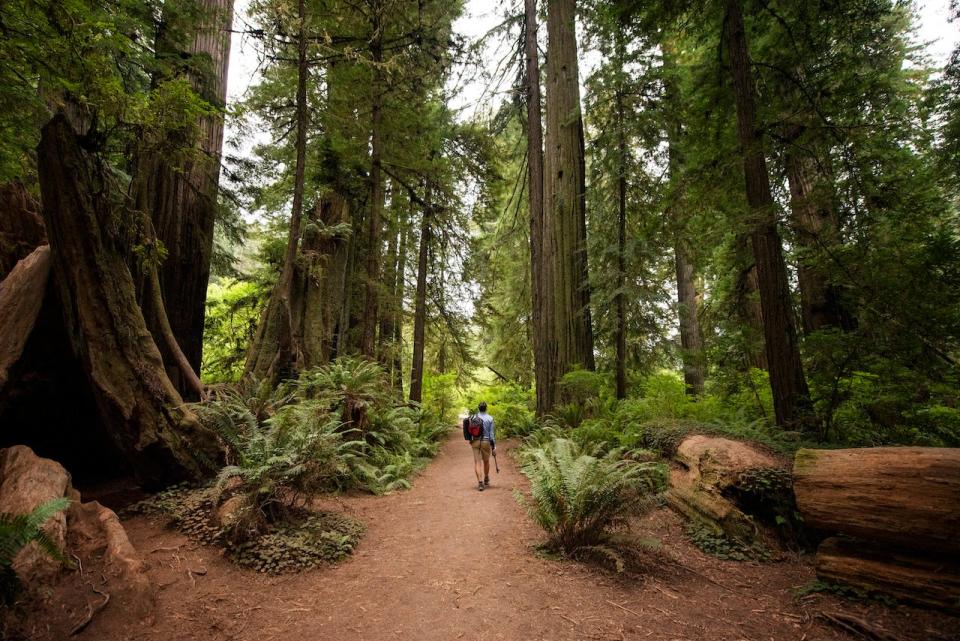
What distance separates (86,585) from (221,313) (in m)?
10.9

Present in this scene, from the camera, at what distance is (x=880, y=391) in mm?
4953

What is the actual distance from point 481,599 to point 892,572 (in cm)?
332

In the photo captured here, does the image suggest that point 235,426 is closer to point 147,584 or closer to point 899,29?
point 147,584

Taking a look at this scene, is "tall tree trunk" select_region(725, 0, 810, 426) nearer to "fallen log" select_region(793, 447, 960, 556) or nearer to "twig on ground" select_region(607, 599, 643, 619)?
"fallen log" select_region(793, 447, 960, 556)

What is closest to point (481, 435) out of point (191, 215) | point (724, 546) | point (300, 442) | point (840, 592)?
point (300, 442)

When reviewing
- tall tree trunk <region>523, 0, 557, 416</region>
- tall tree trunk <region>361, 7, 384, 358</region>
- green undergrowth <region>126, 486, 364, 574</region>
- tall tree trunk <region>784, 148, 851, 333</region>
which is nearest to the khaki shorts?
green undergrowth <region>126, 486, 364, 574</region>

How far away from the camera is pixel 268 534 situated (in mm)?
4043

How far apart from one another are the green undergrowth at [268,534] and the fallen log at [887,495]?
15.3ft

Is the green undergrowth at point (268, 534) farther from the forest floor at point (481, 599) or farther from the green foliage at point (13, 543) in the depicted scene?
the green foliage at point (13, 543)

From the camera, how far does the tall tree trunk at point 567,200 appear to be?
9484 mm

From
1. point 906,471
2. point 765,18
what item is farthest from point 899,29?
point 906,471

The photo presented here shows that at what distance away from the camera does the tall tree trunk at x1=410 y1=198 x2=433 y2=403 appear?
13.6 meters

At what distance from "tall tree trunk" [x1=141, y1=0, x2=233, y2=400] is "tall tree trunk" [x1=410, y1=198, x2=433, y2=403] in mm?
6710

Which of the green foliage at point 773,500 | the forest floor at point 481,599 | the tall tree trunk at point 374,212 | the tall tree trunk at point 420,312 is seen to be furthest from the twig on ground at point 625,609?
the tall tree trunk at point 420,312
